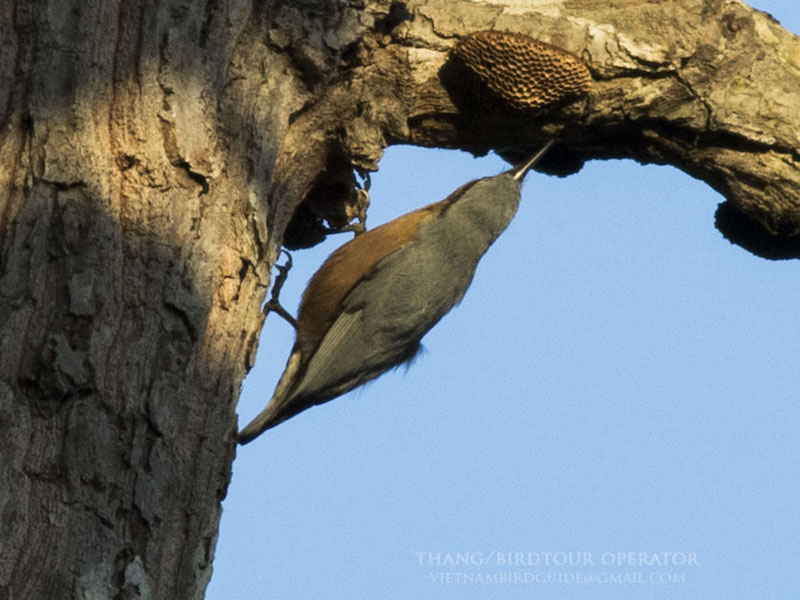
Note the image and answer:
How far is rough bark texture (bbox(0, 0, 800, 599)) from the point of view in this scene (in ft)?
8.04

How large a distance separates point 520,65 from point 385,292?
1278mm

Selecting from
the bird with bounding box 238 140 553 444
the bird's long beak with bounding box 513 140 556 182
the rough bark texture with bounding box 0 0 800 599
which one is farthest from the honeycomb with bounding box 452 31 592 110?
the bird with bounding box 238 140 553 444

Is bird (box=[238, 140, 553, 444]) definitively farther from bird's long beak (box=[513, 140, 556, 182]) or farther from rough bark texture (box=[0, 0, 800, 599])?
rough bark texture (box=[0, 0, 800, 599])

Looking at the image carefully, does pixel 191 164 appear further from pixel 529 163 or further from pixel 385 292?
pixel 529 163

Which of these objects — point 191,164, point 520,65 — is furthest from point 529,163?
point 191,164

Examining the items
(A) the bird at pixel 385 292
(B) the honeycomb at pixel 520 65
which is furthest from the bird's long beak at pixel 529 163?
(B) the honeycomb at pixel 520 65

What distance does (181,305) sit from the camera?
278 centimetres

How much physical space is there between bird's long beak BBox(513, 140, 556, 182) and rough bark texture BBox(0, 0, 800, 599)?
0.07 m

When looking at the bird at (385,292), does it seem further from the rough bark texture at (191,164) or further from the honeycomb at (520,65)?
the rough bark texture at (191,164)

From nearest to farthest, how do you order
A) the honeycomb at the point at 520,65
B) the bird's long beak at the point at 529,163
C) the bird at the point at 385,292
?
1. the honeycomb at the point at 520,65
2. the bird's long beak at the point at 529,163
3. the bird at the point at 385,292

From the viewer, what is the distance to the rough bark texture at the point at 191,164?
2449 mm

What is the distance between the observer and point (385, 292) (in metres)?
4.54

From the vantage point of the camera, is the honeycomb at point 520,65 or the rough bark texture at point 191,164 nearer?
the rough bark texture at point 191,164

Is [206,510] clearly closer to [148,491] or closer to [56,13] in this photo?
[148,491]
